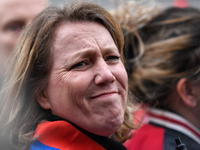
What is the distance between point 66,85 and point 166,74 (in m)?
1.24

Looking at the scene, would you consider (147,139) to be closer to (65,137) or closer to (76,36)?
(65,137)

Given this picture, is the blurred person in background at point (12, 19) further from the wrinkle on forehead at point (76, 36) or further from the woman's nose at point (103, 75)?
the woman's nose at point (103, 75)

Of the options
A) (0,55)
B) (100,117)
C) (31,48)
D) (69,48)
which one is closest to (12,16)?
(0,55)

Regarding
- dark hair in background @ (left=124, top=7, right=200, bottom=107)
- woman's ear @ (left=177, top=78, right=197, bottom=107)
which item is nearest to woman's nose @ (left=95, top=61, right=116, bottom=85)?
dark hair in background @ (left=124, top=7, right=200, bottom=107)

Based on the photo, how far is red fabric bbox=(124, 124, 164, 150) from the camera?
199 cm

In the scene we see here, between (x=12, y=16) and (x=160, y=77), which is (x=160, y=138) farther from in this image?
(x=12, y=16)

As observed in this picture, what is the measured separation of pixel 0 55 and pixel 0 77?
0.31m

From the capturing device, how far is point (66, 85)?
1.26 meters

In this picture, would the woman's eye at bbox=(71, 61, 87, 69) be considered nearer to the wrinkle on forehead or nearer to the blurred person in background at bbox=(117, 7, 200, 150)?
the wrinkle on forehead

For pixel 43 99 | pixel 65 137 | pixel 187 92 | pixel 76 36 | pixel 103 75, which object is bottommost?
pixel 187 92

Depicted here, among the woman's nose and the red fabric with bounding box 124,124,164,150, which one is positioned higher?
the woman's nose

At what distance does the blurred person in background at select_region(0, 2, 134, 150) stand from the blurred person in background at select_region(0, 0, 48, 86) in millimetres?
454

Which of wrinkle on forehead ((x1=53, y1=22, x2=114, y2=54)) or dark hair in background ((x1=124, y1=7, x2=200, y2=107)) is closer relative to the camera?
wrinkle on forehead ((x1=53, y1=22, x2=114, y2=54))

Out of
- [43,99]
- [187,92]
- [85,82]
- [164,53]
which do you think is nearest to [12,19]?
[43,99]
